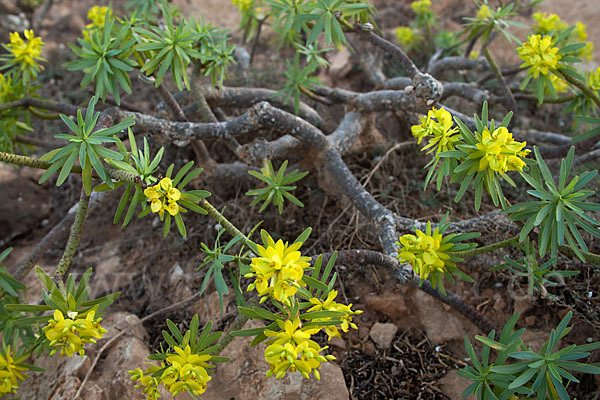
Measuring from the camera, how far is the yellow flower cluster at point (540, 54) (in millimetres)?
2008

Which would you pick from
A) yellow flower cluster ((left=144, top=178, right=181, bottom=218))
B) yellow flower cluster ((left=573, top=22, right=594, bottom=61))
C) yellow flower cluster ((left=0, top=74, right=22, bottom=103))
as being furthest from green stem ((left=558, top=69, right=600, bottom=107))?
yellow flower cluster ((left=0, top=74, right=22, bottom=103))

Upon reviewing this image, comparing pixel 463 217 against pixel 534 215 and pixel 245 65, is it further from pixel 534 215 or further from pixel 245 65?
pixel 245 65

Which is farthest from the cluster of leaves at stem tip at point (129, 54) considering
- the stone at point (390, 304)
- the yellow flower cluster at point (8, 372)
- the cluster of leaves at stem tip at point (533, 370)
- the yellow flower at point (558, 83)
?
the yellow flower at point (558, 83)

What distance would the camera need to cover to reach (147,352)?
87.0 inches

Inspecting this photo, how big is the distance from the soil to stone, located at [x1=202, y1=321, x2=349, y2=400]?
120mm

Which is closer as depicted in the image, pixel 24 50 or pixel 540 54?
pixel 540 54

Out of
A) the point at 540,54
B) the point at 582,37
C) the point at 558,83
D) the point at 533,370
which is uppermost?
the point at 582,37

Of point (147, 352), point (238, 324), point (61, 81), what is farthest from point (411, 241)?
point (61, 81)

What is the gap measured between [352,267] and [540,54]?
1.33 m

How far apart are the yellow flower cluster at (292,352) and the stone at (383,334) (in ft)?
2.93

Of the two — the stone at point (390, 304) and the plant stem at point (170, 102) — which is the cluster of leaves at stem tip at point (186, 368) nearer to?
the stone at point (390, 304)

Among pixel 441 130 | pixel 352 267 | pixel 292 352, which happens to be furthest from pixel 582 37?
pixel 292 352

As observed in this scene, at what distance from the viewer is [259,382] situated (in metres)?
1.93

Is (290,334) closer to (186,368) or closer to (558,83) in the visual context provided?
(186,368)
